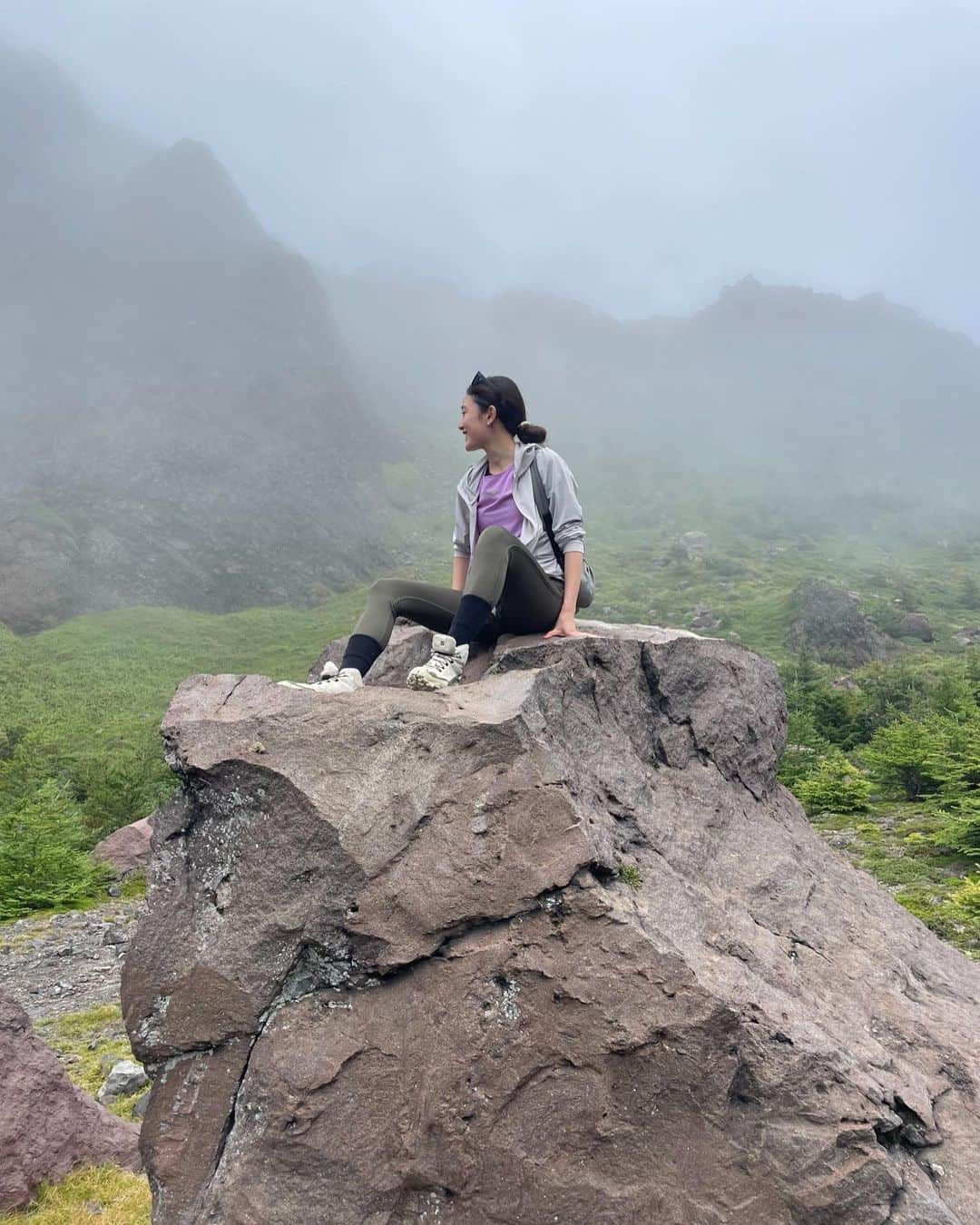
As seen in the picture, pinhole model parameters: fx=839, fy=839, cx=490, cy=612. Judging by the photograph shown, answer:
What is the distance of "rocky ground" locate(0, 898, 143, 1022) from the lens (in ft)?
35.7

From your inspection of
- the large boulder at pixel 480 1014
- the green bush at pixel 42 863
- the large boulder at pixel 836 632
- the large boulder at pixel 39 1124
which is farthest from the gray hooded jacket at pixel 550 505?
the large boulder at pixel 836 632

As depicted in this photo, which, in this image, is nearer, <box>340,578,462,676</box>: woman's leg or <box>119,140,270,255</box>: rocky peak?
<box>340,578,462,676</box>: woman's leg

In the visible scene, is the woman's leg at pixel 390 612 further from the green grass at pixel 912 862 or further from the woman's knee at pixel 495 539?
the green grass at pixel 912 862

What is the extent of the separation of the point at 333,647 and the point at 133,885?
10.3m

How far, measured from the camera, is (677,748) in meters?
6.32

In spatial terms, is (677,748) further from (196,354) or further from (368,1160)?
(196,354)

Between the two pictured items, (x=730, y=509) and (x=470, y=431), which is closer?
(x=470, y=431)

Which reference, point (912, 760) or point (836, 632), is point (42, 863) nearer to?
point (912, 760)

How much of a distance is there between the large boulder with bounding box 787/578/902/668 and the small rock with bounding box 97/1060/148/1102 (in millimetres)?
44553

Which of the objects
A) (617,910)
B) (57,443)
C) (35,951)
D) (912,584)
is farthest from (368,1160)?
(57,443)

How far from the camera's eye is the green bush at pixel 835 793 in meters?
19.3

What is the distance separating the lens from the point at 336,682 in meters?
5.42

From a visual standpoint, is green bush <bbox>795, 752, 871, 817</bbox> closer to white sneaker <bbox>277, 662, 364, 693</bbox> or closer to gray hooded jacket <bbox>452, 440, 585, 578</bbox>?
gray hooded jacket <bbox>452, 440, 585, 578</bbox>

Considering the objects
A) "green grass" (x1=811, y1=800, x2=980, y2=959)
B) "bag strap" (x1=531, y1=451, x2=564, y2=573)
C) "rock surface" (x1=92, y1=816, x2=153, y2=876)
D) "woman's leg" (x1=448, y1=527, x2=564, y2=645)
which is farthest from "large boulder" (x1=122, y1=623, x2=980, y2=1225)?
"rock surface" (x1=92, y1=816, x2=153, y2=876)
